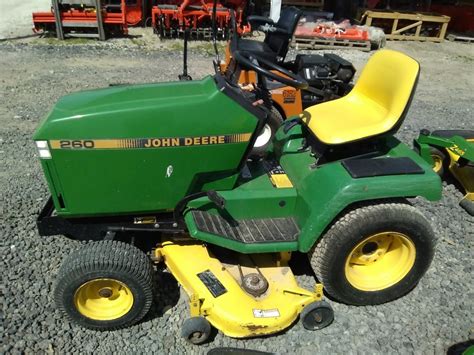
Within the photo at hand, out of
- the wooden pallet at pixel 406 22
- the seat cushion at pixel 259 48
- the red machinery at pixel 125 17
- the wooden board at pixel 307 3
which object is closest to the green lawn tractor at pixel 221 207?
the seat cushion at pixel 259 48

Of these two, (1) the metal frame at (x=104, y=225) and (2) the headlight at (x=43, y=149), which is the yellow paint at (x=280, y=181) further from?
(2) the headlight at (x=43, y=149)

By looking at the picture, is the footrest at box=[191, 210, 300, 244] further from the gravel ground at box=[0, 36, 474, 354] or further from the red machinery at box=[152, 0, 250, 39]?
the red machinery at box=[152, 0, 250, 39]

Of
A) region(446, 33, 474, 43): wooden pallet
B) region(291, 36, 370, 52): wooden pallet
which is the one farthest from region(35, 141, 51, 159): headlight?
region(446, 33, 474, 43): wooden pallet

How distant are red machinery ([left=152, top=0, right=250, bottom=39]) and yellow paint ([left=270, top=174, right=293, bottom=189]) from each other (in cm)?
684

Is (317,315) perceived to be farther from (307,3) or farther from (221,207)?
(307,3)

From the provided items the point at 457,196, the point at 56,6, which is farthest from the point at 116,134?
the point at 56,6

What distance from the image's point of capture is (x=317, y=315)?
100 inches

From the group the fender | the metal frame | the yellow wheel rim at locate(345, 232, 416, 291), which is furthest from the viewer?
the yellow wheel rim at locate(345, 232, 416, 291)

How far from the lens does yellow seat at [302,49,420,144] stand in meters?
2.64

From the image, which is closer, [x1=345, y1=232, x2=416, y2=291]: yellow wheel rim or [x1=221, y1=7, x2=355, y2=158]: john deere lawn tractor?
[x1=345, y1=232, x2=416, y2=291]: yellow wheel rim

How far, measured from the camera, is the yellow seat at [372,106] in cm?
264

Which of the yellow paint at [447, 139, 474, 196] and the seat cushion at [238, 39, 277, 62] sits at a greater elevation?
the seat cushion at [238, 39, 277, 62]

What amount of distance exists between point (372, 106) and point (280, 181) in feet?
2.73

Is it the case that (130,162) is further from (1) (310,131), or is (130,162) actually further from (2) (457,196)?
(2) (457,196)
